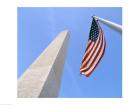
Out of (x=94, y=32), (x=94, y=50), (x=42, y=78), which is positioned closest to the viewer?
(x=42, y=78)

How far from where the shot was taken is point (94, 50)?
598cm

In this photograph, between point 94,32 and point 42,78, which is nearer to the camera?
point 42,78

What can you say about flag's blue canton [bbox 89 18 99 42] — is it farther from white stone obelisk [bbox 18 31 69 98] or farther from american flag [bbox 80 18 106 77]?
white stone obelisk [bbox 18 31 69 98]

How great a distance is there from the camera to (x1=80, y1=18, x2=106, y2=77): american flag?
19.2 ft

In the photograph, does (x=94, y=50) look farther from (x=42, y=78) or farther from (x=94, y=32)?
(x=42, y=78)

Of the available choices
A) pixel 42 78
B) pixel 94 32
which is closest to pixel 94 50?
pixel 94 32

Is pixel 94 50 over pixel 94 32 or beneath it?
beneath

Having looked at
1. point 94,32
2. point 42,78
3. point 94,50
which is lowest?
point 42,78

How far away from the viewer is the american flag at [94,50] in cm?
586

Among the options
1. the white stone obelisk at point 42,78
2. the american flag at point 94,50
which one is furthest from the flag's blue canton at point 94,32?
the white stone obelisk at point 42,78
